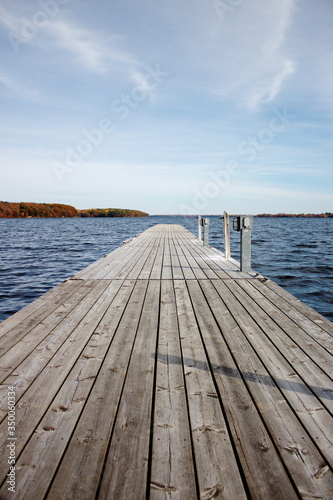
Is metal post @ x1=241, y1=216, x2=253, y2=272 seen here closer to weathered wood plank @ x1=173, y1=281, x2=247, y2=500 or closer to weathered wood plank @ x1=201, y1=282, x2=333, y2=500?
weathered wood plank @ x1=201, y1=282, x2=333, y2=500

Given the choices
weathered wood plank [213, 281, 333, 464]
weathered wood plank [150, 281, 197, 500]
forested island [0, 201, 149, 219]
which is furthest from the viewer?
forested island [0, 201, 149, 219]

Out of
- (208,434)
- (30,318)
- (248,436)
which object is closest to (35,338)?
(30,318)

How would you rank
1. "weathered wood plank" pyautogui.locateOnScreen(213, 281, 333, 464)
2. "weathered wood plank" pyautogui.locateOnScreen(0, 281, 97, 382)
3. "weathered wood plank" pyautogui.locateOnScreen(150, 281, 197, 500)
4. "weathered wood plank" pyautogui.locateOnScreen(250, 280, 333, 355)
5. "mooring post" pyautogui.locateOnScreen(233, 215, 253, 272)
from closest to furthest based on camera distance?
"weathered wood plank" pyautogui.locateOnScreen(150, 281, 197, 500), "weathered wood plank" pyautogui.locateOnScreen(213, 281, 333, 464), "weathered wood plank" pyautogui.locateOnScreen(0, 281, 97, 382), "weathered wood plank" pyautogui.locateOnScreen(250, 280, 333, 355), "mooring post" pyautogui.locateOnScreen(233, 215, 253, 272)

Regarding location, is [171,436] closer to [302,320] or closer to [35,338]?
[35,338]

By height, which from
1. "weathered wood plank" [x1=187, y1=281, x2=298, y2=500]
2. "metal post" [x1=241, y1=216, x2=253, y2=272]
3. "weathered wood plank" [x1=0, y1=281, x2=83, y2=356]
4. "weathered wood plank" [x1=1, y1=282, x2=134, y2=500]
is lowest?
"weathered wood plank" [x1=1, y1=282, x2=134, y2=500]

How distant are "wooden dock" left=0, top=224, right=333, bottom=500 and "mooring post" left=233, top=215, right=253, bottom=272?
7.36 feet

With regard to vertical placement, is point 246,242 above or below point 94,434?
above

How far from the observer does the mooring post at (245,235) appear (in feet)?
18.6

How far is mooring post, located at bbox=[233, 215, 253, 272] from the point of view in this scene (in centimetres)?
566

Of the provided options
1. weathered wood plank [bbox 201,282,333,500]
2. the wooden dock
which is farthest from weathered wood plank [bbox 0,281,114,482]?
weathered wood plank [bbox 201,282,333,500]

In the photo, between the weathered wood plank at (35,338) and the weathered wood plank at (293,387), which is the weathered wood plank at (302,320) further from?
the weathered wood plank at (35,338)

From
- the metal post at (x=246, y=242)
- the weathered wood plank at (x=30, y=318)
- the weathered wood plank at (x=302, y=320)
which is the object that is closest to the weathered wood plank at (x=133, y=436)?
the weathered wood plank at (x=30, y=318)

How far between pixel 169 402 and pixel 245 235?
14.7 feet

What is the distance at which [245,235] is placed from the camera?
576 cm
